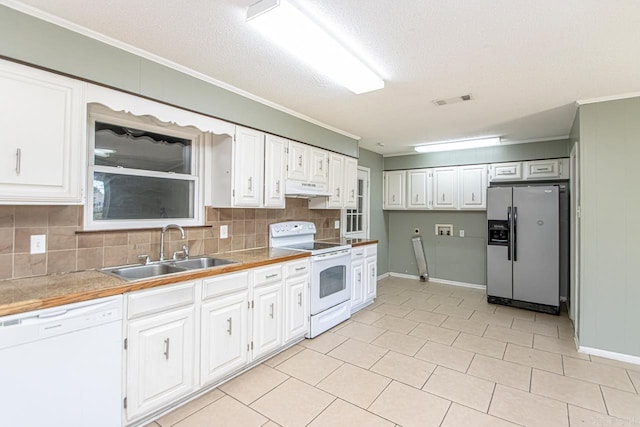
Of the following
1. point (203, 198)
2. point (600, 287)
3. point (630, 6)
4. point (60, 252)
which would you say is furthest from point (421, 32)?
point (600, 287)

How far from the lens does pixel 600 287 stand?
3.00 metres

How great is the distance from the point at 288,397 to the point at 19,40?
2.79 meters

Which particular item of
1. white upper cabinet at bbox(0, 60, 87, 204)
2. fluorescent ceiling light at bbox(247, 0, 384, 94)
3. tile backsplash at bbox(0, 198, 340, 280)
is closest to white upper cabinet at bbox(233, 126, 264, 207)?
tile backsplash at bbox(0, 198, 340, 280)

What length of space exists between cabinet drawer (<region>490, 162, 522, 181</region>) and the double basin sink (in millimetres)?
4420

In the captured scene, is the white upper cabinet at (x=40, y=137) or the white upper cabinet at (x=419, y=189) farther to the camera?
the white upper cabinet at (x=419, y=189)

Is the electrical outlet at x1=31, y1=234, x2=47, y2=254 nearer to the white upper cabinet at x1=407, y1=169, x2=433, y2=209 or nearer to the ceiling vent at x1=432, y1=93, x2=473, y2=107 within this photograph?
the ceiling vent at x1=432, y1=93, x2=473, y2=107

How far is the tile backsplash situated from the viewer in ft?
6.28

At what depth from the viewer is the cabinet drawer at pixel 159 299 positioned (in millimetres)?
1864

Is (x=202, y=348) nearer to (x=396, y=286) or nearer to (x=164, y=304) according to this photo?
(x=164, y=304)

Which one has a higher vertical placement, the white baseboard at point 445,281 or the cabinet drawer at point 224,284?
the cabinet drawer at point 224,284

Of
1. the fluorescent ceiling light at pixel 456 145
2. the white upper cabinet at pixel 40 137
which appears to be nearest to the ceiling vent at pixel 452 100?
the fluorescent ceiling light at pixel 456 145

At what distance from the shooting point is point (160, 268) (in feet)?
8.23

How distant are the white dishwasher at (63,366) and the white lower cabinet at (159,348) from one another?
0.27ft

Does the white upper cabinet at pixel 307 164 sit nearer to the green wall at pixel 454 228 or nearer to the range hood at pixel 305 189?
the range hood at pixel 305 189
